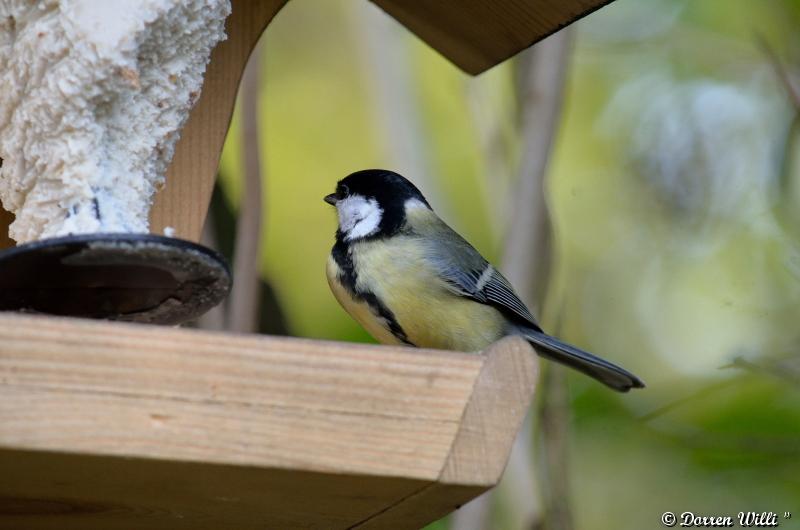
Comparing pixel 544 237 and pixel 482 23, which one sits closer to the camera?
pixel 482 23

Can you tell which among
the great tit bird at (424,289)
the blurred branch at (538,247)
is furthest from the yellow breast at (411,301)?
the blurred branch at (538,247)

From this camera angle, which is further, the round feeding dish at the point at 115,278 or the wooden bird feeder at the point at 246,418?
the round feeding dish at the point at 115,278

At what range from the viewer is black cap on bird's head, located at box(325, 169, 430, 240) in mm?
2129

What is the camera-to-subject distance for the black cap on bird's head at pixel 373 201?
2129 millimetres

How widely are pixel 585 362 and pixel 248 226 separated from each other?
65cm

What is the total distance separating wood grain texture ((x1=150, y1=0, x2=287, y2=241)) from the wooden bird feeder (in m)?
0.46

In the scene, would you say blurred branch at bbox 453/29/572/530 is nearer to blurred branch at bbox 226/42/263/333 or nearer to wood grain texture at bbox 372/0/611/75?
wood grain texture at bbox 372/0/611/75

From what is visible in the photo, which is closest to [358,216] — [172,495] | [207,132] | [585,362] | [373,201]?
[373,201]

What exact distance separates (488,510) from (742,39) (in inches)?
68.3

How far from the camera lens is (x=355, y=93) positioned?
3.61 meters

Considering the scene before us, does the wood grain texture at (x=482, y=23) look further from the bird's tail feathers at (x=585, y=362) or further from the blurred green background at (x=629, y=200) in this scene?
the blurred green background at (x=629, y=200)

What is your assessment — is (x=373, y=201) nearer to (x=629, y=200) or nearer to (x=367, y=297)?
(x=367, y=297)

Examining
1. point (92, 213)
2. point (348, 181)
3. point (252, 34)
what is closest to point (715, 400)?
point (348, 181)

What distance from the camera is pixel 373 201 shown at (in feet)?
7.27
